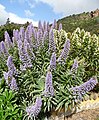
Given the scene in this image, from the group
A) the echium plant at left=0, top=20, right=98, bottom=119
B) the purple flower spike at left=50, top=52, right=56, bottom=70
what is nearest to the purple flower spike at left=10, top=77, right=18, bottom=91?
the echium plant at left=0, top=20, right=98, bottom=119

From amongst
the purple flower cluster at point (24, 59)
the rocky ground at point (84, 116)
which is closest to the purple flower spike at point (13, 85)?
the purple flower cluster at point (24, 59)

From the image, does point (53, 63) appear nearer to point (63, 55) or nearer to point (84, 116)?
point (63, 55)

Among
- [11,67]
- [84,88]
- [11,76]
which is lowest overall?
[84,88]

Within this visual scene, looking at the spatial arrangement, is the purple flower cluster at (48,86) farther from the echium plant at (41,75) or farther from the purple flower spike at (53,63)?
the purple flower spike at (53,63)

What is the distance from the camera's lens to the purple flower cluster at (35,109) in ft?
19.5

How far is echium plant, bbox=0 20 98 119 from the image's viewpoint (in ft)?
20.6

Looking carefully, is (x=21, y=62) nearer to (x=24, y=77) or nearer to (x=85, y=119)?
(x=24, y=77)

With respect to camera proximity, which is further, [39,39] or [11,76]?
[39,39]

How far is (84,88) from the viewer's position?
20.0ft

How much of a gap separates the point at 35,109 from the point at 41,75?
90 cm

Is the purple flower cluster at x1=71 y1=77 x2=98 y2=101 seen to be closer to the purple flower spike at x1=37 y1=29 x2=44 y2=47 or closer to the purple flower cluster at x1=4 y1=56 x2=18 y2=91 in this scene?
the purple flower cluster at x1=4 y1=56 x2=18 y2=91

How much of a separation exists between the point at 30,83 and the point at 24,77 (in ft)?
0.54

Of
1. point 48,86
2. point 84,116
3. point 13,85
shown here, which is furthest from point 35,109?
point 84,116

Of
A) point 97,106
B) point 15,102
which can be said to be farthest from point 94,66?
point 15,102
